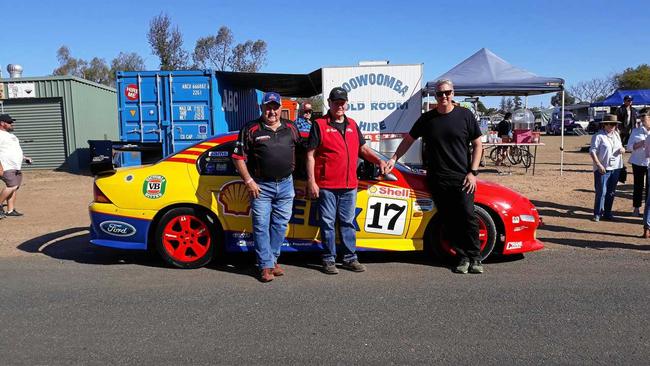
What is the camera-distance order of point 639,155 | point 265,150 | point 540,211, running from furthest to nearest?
point 540,211 < point 639,155 < point 265,150

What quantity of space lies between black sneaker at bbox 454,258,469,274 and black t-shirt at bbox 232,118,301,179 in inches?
75.1

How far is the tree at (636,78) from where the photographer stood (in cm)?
6550

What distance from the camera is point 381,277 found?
5148 millimetres

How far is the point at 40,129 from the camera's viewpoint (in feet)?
57.2

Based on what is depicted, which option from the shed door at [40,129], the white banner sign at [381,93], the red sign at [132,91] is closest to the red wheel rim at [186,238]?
the white banner sign at [381,93]

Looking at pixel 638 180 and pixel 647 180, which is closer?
pixel 647 180

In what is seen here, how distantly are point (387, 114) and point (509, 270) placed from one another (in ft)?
21.7

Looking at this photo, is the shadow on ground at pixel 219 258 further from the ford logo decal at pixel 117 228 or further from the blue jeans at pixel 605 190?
the blue jeans at pixel 605 190

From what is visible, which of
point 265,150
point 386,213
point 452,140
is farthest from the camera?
point 386,213

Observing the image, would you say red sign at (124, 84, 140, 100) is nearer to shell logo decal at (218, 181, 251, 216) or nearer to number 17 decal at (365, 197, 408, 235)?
shell logo decal at (218, 181, 251, 216)

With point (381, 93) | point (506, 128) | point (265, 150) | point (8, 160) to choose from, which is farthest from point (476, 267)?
point (506, 128)

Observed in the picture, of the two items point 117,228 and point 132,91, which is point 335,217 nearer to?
point 117,228

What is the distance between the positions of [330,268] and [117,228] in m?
2.23

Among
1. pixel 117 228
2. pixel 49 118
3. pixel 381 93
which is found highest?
pixel 381 93
